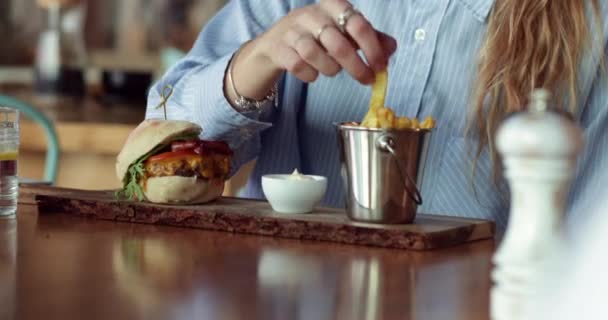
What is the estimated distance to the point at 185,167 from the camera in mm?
1442

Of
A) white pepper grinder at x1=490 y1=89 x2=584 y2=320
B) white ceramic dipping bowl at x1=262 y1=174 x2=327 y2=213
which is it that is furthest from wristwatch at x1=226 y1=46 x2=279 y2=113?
white pepper grinder at x1=490 y1=89 x2=584 y2=320

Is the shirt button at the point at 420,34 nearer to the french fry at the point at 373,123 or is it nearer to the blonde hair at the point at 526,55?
the blonde hair at the point at 526,55

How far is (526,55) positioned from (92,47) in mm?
3380

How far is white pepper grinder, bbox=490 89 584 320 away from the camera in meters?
0.56

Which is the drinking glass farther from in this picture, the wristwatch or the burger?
the wristwatch

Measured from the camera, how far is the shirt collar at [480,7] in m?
1.67

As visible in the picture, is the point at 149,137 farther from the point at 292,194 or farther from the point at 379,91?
the point at 379,91

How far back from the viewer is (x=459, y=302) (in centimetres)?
93

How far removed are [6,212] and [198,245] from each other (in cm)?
34

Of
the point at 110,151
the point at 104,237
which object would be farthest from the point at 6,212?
the point at 110,151

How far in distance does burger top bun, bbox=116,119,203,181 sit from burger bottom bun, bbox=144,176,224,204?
0.04 metres

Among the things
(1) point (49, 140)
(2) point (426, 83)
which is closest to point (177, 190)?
(2) point (426, 83)

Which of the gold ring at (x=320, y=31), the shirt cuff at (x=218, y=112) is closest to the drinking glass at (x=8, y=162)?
the shirt cuff at (x=218, y=112)

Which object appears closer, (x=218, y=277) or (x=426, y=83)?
(x=218, y=277)
